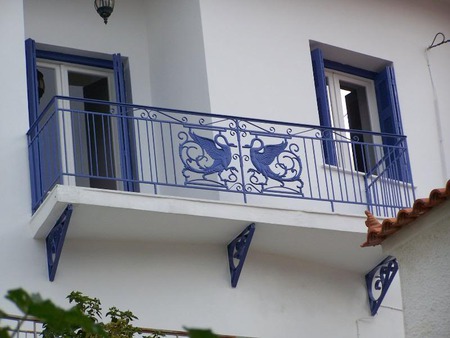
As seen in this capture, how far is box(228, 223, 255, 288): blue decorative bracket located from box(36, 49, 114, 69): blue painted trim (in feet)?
9.14

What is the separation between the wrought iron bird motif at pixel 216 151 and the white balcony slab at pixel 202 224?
1.50 ft

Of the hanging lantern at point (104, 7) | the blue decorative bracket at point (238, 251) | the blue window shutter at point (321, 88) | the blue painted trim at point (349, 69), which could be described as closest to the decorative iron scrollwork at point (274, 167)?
the blue decorative bracket at point (238, 251)

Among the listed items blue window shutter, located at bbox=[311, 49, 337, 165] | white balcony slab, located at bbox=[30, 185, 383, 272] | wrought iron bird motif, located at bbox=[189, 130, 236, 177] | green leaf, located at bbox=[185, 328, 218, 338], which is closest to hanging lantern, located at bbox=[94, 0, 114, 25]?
wrought iron bird motif, located at bbox=[189, 130, 236, 177]

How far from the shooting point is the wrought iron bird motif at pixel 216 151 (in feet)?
38.7

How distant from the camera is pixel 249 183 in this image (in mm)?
12031

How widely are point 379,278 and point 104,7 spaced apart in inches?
175

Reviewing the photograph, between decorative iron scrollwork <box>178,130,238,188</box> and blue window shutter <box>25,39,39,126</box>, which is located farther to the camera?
blue window shutter <box>25,39,39,126</box>

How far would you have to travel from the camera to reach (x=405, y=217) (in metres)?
7.78

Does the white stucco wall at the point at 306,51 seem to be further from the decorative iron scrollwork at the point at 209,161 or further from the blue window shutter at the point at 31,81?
the blue window shutter at the point at 31,81

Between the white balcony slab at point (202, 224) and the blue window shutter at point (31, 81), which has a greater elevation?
the blue window shutter at point (31, 81)

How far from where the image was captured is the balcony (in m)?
11.1

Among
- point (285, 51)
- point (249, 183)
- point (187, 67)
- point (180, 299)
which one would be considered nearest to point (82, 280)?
point (180, 299)

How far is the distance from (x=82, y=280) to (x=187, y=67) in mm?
3029

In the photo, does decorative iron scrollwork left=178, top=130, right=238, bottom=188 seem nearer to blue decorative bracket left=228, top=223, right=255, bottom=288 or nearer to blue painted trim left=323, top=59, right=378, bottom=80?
blue decorative bracket left=228, top=223, right=255, bottom=288
